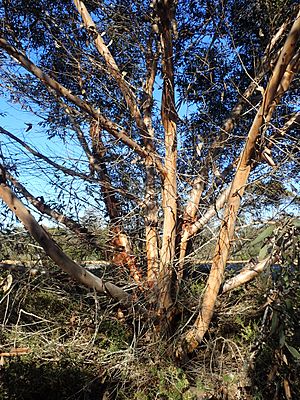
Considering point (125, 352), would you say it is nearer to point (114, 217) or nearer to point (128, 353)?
point (128, 353)

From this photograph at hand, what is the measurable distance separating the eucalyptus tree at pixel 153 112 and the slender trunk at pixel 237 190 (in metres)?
0.01

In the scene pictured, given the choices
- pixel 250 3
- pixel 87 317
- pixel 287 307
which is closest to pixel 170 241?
pixel 87 317

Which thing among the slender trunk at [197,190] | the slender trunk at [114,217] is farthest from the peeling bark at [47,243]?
the slender trunk at [197,190]

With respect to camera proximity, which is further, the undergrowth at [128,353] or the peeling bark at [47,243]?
the undergrowth at [128,353]

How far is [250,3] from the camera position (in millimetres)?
4859

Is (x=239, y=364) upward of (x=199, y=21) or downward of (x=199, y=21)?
downward

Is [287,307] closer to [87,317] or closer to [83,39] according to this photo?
[87,317]

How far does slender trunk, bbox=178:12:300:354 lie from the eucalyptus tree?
0.04ft

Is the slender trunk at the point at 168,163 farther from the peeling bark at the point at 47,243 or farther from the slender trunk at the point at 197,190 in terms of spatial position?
the peeling bark at the point at 47,243

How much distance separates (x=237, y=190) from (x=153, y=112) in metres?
2.02

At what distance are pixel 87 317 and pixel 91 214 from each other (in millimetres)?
1135

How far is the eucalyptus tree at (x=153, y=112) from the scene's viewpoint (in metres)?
3.89

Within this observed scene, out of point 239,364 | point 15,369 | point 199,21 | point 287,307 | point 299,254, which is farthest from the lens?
point 199,21

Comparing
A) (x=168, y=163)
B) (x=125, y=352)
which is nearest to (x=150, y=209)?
(x=168, y=163)
